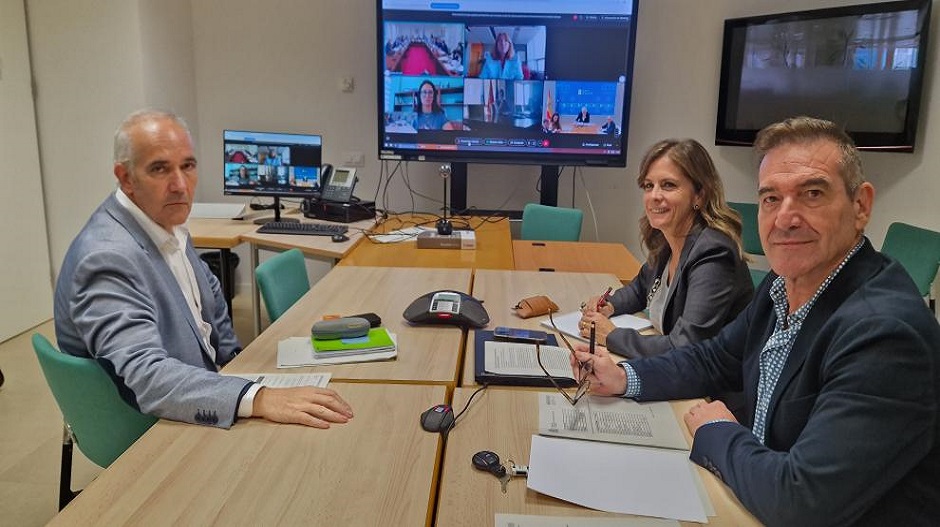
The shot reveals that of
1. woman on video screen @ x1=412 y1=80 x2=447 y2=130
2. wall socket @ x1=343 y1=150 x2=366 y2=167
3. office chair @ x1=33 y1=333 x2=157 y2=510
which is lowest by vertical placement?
office chair @ x1=33 y1=333 x2=157 y2=510

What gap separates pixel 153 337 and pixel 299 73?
3.61 meters

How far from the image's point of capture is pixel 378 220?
13.4 feet

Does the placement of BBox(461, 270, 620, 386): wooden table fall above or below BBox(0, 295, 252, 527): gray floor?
above

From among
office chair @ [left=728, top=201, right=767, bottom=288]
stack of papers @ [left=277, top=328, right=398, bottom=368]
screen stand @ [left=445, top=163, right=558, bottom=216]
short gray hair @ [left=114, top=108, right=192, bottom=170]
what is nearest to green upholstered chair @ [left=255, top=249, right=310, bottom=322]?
stack of papers @ [left=277, top=328, right=398, bottom=368]

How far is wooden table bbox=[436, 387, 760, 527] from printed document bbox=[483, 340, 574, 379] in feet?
0.52

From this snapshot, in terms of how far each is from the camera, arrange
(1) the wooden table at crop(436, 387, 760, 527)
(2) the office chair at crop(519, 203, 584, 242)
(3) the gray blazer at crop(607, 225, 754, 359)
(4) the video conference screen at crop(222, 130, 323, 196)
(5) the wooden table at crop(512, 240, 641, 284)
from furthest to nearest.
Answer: (2) the office chair at crop(519, 203, 584, 242) → (4) the video conference screen at crop(222, 130, 323, 196) → (5) the wooden table at crop(512, 240, 641, 284) → (3) the gray blazer at crop(607, 225, 754, 359) → (1) the wooden table at crop(436, 387, 760, 527)

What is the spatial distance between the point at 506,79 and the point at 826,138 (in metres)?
3.24

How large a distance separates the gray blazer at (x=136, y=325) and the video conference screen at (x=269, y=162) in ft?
7.07

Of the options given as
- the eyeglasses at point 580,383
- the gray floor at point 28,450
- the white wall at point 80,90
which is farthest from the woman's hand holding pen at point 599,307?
the white wall at point 80,90

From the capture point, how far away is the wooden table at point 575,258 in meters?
3.13

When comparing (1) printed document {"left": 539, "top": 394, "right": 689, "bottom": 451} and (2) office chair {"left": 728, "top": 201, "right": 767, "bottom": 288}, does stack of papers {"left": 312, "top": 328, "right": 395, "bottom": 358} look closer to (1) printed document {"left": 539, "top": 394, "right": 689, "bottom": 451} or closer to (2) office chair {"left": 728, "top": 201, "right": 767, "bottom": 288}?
(1) printed document {"left": 539, "top": 394, "right": 689, "bottom": 451}

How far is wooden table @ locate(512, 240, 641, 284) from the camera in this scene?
3.13 meters

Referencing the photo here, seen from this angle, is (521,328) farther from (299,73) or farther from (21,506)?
(299,73)

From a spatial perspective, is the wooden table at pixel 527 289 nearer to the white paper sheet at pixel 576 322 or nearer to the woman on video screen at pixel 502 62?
the white paper sheet at pixel 576 322
